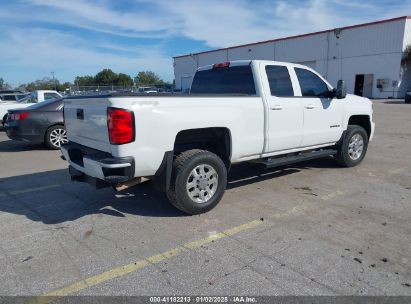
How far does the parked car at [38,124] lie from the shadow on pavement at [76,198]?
3.11m

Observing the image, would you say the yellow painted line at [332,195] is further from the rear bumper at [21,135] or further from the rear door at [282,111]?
the rear bumper at [21,135]

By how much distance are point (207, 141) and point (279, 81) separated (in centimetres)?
156

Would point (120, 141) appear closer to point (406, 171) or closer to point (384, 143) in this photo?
point (406, 171)

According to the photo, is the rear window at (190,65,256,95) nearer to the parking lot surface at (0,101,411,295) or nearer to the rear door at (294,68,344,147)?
the rear door at (294,68,344,147)

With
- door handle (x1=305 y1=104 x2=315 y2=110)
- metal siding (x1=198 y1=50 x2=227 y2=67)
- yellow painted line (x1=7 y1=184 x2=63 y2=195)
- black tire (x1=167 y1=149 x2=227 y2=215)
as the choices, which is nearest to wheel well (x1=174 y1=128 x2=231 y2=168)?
black tire (x1=167 y1=149 x2=227 y2=215)

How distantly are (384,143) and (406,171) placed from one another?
3550mm

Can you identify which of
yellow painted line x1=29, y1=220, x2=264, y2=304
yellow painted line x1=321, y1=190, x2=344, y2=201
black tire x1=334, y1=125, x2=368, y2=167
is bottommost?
yellow painted line x1=29, y1=220, x2=264, y2=304

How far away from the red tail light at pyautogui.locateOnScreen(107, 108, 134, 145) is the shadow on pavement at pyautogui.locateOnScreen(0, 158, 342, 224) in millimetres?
1008

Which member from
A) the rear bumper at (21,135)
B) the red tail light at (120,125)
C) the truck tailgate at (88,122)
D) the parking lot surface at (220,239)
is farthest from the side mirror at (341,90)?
the rear bumper at (21,135)

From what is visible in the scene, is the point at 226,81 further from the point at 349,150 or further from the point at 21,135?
the point at 21,135

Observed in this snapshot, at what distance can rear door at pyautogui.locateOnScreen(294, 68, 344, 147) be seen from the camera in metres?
5.80

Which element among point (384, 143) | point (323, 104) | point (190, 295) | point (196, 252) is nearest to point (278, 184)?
point (323, 104)

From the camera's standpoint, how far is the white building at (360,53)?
118 ft

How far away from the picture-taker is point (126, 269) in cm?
324
